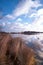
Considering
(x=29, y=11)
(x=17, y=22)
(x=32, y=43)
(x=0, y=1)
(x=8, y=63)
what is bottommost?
(x=8, y=63)

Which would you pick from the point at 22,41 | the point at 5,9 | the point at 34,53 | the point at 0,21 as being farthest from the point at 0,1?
the point at 34,53

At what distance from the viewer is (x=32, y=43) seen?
1.67 metres

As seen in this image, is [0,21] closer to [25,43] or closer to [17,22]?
[17,22]

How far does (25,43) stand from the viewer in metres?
1.67

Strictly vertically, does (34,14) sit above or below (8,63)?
above

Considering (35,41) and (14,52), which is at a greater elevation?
(35,41)

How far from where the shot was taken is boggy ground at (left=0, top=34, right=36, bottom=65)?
1635mm

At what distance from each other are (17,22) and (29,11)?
0.60 ft

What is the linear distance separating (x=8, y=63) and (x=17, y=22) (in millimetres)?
453

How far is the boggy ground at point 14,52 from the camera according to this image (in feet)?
5.36

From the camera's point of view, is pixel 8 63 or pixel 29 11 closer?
pixel 8 63

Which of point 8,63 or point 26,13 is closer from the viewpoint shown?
point 8,63

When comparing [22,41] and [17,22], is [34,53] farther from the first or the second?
[17,22]

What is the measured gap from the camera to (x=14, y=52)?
65.1 inches
